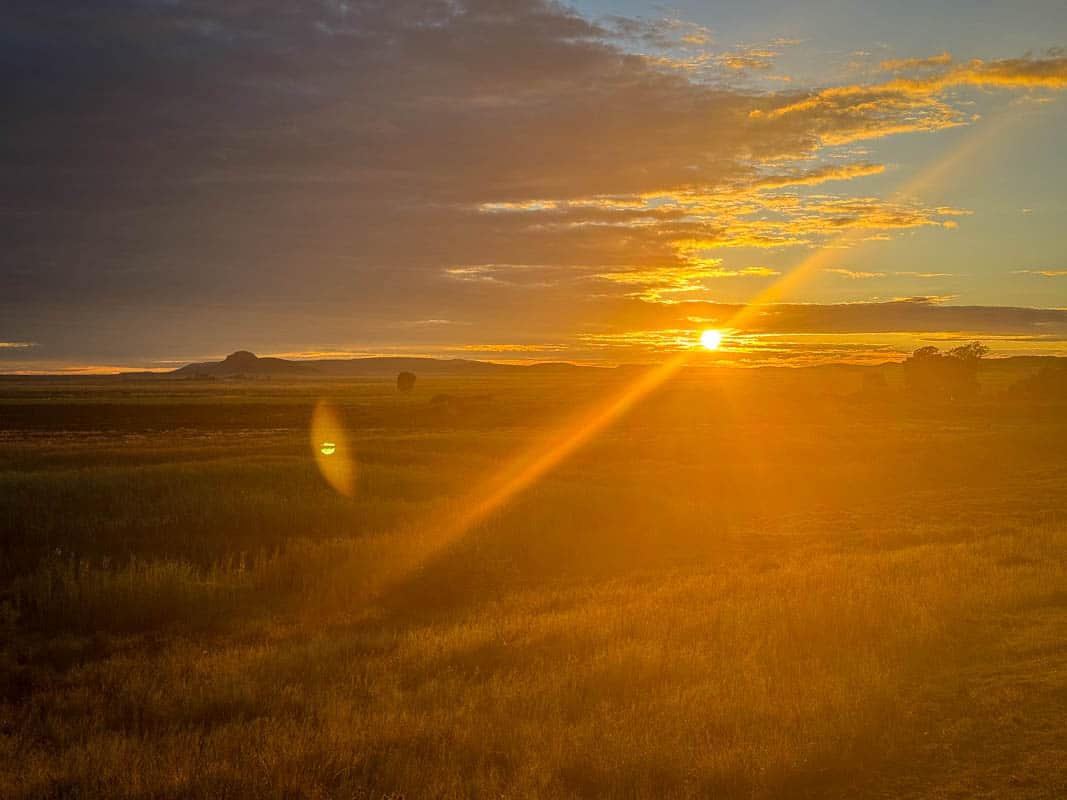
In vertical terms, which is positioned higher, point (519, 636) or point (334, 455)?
point (334, 455)

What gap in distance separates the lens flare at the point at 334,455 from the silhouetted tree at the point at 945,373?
65.9 m

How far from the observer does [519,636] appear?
11.9m

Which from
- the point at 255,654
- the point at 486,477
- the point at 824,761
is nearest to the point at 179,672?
the point at 255,654

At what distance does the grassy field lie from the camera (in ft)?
24.2

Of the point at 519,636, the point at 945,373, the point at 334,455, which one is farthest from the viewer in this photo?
the point at 945,373

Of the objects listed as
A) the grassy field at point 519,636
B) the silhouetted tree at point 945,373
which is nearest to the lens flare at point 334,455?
the grassy field at point 519,636

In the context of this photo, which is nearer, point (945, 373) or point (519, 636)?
point (519, 636)

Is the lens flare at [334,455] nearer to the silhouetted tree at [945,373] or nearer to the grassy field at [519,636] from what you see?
the grassy field at [519,636]

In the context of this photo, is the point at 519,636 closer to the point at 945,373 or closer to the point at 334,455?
the point at 334,455

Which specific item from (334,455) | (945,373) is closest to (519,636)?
(334,455)

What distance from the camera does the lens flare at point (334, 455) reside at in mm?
26148

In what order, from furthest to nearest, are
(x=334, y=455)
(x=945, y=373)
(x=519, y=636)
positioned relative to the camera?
(x=945, y=373)
(x=334, y=455)
(x=519, y=636)

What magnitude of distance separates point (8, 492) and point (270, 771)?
57.3ft

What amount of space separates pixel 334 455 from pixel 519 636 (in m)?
23.0
